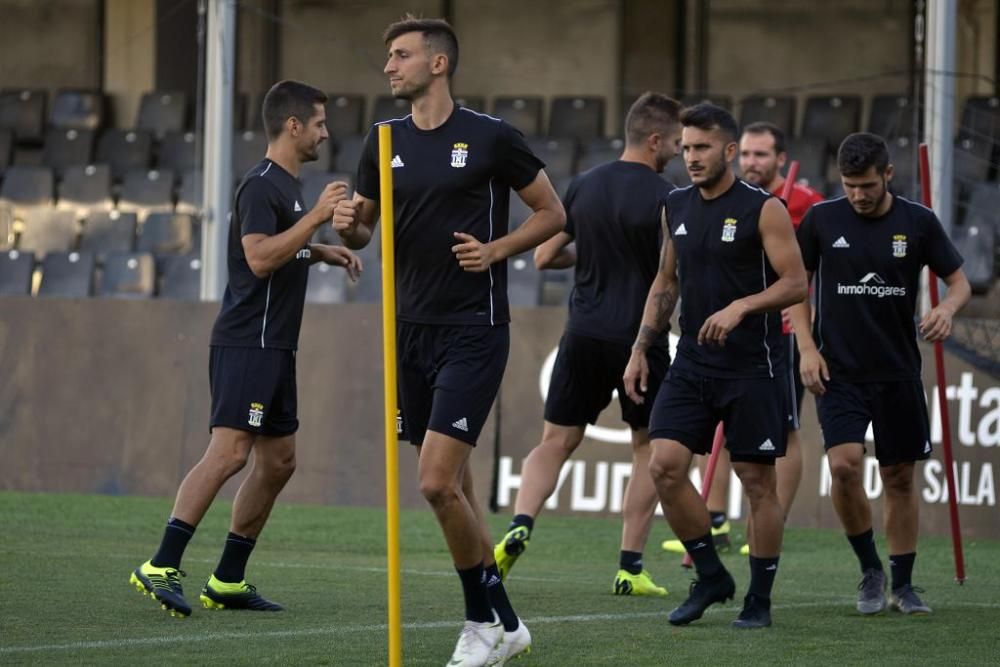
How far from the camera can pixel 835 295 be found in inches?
307

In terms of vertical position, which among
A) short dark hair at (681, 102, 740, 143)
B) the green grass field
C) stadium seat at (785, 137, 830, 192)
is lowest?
the green grass field

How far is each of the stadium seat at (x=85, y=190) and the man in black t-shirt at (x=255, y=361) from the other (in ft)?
34.4

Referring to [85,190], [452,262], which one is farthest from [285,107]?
[85,190]

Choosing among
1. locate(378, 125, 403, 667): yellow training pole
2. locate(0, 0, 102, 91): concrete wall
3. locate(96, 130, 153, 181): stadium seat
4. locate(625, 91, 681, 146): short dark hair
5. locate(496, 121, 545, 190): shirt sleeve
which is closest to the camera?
locate(378, 125, 403, 667): yellow training pole

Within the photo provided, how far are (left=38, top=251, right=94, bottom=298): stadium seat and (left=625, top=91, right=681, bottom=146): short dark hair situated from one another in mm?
8506

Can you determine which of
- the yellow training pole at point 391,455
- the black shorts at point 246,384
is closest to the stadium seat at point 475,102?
the black shorts at point 246,384

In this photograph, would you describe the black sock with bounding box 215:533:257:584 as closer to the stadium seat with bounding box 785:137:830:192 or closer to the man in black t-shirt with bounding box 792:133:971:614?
the man in black t-shirt with bounding box 792:133:971:614

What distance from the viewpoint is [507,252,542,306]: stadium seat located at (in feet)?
48.7

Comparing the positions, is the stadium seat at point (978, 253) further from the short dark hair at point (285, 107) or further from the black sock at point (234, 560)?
the black sock at point (234, 560)

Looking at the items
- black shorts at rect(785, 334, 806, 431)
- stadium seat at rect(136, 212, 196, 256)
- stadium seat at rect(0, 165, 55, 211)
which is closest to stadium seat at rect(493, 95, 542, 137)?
stadium seat at rect(136, 212, 196, 256)

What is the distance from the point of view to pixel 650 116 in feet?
28.6

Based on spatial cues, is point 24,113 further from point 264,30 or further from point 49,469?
point 49,469

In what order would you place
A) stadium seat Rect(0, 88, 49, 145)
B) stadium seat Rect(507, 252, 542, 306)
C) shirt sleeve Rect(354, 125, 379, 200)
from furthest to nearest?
1. stadium seat Rect(0, 88, 49, 145)
2. stadium seat Rect(507, 252, 542, 306)
3. shirt sleeve Rect(354, 125, 379, 200)

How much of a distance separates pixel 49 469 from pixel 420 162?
7451 mm
